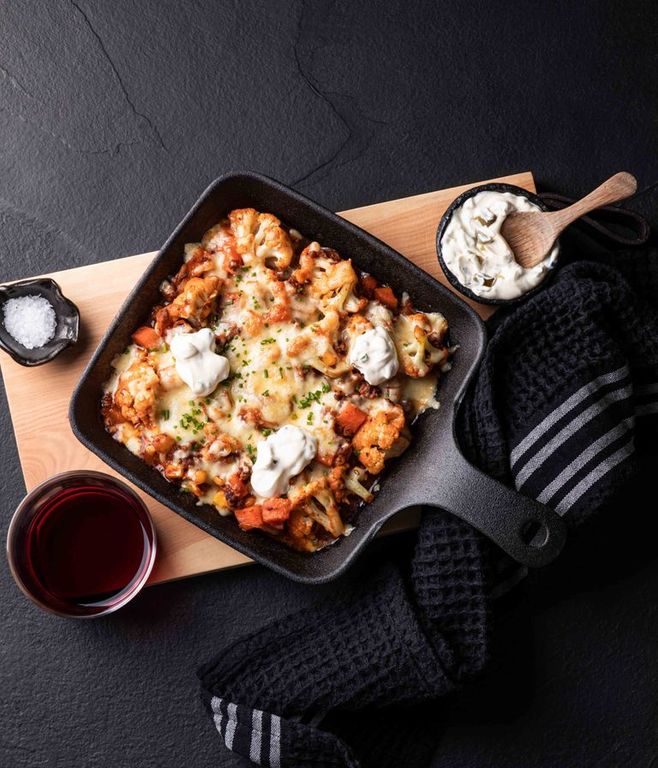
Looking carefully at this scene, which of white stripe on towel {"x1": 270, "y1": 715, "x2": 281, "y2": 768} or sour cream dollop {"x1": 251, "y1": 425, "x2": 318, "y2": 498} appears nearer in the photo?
sour cream dollop {"x1": 251, "y1": 425, "x2": 318, "y2": 498}

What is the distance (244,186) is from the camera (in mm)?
2662

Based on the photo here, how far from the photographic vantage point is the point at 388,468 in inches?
108

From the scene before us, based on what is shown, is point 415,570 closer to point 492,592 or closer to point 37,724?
point 492,592

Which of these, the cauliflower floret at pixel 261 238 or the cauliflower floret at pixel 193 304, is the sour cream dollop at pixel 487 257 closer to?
the cauliflower floret at pixel 261 238

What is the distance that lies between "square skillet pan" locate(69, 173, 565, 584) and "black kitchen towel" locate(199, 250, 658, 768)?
17 cm

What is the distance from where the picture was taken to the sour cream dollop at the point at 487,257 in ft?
9.09

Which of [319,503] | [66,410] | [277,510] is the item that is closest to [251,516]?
[277,510]

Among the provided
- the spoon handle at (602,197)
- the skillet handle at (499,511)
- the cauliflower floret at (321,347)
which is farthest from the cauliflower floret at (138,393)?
the spoon handle at (602,197)

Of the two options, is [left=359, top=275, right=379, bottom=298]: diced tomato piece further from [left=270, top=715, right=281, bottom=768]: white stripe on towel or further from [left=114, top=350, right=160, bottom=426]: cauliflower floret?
[left=270, top=715, right=281, bottom=768]: white stripe on towel

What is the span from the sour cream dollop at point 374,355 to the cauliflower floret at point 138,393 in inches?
25.0

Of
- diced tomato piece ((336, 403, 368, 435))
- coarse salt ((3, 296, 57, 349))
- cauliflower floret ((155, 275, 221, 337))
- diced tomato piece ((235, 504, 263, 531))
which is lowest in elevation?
diced tomato piece ((235, 504, 263, 531))

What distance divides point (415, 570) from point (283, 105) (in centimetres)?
184

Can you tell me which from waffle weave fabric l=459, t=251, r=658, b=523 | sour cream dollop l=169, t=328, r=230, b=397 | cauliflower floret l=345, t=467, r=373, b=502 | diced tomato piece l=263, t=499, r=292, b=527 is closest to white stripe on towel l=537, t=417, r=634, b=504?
waffle weave fabric l=459, t=251, r=658, b=523

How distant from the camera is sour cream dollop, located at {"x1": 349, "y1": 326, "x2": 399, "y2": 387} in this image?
101 inches
